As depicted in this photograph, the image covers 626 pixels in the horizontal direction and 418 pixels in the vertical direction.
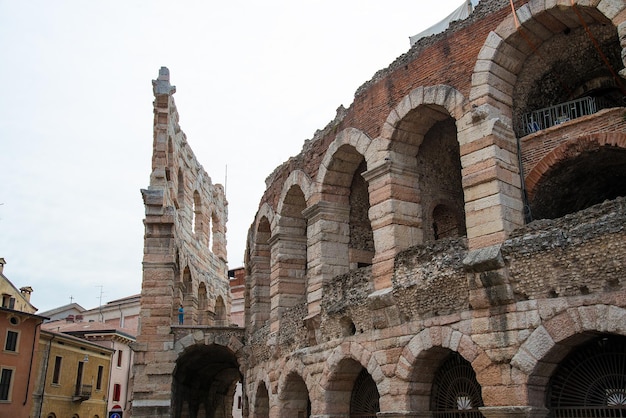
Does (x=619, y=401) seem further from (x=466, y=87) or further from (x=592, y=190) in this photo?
(x=466, y=87)

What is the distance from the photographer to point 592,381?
8789mm

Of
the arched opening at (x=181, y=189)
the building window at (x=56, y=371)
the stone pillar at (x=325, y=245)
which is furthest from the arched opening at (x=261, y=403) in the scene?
Result: the building window at (x=56, y=371)

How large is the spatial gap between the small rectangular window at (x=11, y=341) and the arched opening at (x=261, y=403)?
1198 centimetres

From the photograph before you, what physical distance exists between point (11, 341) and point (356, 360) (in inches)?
691

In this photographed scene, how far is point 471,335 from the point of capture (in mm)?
9555

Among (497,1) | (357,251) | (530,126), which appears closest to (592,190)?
(530,126)

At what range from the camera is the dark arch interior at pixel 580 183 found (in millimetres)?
10141

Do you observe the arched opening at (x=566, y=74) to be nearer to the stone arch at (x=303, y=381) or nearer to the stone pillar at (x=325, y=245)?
the stone pillar at (x=325, y=245)

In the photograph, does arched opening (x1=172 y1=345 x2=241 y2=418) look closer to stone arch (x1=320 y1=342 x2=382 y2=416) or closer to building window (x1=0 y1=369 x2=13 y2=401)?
building window (x1=0 y1=369 x2=13 y2=401)

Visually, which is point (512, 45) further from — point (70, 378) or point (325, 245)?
point (70, 378)

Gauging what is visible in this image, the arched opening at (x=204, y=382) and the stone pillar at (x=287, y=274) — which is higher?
the stone pillar at (x=287, y=274)

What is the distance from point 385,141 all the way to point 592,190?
3552 millimetres

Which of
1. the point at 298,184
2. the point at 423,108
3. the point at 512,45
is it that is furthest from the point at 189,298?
the point at 512,45

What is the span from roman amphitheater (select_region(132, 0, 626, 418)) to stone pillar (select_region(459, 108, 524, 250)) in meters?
0.02
